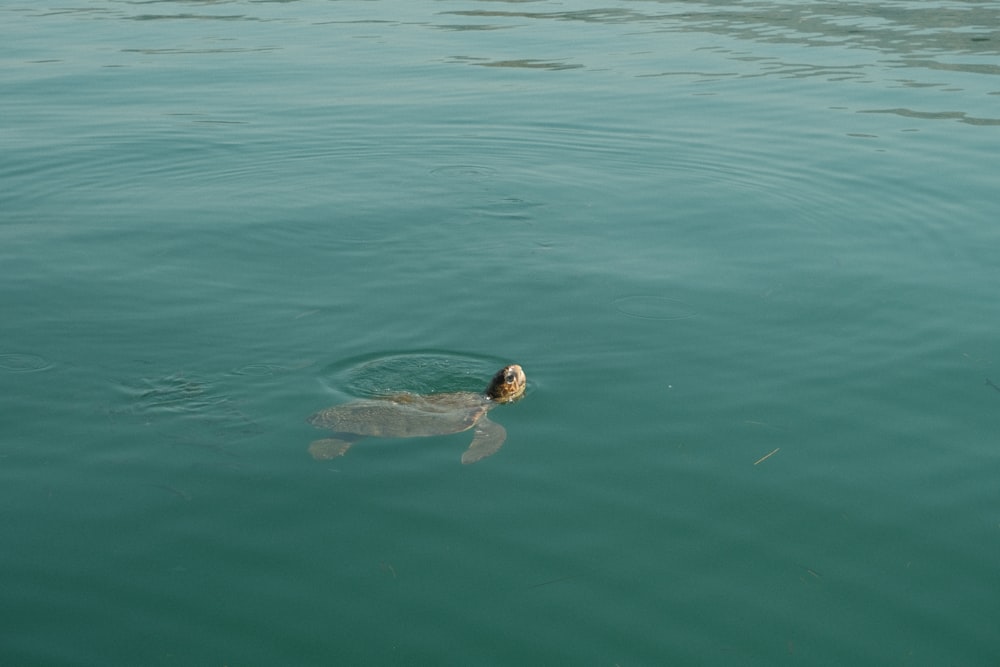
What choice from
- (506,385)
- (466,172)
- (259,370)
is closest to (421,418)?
(506,385)

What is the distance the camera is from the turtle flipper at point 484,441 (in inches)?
254

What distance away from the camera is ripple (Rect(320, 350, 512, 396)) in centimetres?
728

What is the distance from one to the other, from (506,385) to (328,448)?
3.81 ft

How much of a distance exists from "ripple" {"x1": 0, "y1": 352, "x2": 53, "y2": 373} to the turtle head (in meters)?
3.03

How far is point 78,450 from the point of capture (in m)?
6.47

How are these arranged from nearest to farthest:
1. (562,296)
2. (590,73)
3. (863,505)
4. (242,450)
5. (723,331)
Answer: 1. (863,505)
2. (242,450)
3. (723,331)
4. (562,296)
5. (590,73)

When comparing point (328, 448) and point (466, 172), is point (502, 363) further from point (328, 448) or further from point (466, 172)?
point (466, 172)

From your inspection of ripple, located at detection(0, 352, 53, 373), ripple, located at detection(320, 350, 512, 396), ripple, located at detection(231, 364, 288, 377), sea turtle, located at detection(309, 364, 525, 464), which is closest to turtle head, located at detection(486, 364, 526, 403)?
sea turtle, located at detection(309, 364, 525, 464)

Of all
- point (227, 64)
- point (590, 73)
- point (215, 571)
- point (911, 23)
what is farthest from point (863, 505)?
point (911, 23)

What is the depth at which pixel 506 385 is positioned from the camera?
6.91 metres

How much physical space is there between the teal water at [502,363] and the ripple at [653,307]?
0.10ft

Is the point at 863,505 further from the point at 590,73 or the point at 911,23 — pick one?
the point at 911,23

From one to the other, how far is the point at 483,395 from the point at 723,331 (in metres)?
2.18

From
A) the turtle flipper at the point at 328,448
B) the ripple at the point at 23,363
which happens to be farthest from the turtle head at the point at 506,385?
the ripple at the point at 23,363
